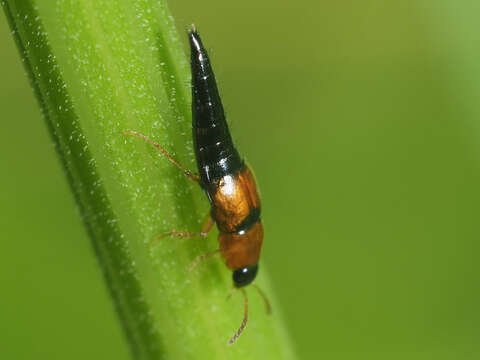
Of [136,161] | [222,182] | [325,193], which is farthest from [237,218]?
[325,193]

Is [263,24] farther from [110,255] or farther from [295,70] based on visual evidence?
[110,255]

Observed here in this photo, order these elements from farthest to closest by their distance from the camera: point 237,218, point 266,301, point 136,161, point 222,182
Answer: point 237,218, point 222,182, point 266,301, point 136,161

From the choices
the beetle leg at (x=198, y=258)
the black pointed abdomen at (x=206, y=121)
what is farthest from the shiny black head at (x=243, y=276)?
the black pointed abdomen at (x=206, y=121)

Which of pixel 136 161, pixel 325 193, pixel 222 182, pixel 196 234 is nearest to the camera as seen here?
pixel 136 161

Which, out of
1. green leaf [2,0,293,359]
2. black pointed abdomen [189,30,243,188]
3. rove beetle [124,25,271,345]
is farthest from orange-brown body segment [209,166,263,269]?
green leaf [2,0,293,359]

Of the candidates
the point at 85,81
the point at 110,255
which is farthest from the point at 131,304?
the point at 85,81

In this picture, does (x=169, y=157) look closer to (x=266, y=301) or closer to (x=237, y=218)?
(x=266, y=301)

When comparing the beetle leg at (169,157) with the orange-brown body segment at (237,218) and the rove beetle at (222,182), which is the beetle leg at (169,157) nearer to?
the rove beetle at (222,182)
